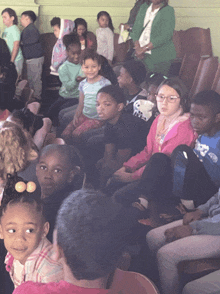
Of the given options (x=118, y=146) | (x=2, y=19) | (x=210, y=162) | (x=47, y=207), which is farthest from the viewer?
(x=2, y=19)

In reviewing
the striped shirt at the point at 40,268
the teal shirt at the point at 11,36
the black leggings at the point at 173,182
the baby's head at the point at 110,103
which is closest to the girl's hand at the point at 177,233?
the black leggings at the point at 173,182

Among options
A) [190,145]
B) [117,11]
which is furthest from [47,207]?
[117,11]

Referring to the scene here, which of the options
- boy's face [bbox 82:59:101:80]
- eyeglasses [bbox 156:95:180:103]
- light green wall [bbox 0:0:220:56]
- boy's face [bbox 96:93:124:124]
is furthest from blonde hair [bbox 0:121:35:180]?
light green wall [bbox 0:0:220:56]

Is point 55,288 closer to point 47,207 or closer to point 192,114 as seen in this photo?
point 47,207

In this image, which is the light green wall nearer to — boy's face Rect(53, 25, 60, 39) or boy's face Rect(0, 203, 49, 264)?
boy's face Rect(53, 25, 60, 39)

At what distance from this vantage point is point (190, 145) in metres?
1.72

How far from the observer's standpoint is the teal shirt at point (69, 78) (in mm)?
3062

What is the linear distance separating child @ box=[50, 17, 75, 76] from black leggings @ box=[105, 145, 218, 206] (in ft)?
6.60

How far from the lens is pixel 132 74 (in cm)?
259

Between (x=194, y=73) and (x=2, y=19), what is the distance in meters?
2.56

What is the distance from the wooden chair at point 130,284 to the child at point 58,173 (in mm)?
528

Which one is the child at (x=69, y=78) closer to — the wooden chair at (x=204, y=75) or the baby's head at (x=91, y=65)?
the baby's head at (x=91, y=65)

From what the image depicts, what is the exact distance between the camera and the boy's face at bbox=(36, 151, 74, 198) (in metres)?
1.99

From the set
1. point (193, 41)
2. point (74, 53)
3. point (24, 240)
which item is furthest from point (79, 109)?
point (24, 240)
